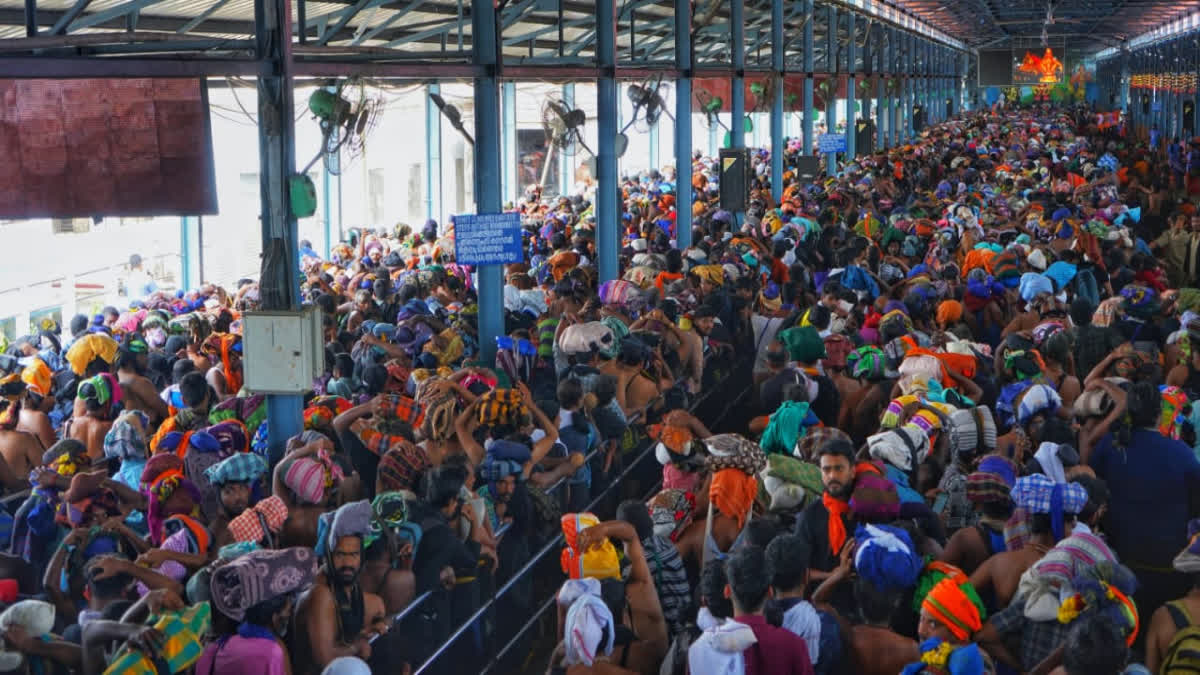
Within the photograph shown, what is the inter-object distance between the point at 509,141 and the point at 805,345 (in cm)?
2653

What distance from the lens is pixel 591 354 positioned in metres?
9.76

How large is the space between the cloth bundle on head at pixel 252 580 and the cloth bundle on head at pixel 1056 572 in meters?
2.74

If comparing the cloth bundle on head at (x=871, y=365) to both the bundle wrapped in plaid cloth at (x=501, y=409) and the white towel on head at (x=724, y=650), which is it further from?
the white towel on head at (x=724, y=650)

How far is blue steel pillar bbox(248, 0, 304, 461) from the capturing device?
8078 mm

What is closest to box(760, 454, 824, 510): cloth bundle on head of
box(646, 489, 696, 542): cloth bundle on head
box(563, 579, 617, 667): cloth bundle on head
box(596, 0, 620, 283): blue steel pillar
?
box(646, 489, 696, 542): cloth bundle on head

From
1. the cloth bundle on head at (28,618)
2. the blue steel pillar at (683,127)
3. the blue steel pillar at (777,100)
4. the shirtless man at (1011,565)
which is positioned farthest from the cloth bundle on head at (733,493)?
the blue steel pillar at (777,100)

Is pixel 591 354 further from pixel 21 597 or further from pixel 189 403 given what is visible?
pixel 21 597

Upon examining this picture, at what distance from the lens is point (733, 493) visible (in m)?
6.41

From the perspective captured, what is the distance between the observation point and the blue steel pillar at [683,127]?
17891 mm

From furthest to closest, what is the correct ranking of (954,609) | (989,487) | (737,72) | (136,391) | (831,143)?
(831,143)
(737,72)
(136,391)
(989,487)
(954,609)

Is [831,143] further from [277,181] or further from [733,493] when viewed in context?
[733,493]

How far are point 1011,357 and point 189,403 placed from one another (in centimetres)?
534

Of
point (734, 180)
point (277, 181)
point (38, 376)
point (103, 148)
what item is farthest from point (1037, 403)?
point (734, 180)

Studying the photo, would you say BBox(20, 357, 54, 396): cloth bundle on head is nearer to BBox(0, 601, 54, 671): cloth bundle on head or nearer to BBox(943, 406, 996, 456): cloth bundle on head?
BBox(0, 601, 54, 671): cloth bundle on head
